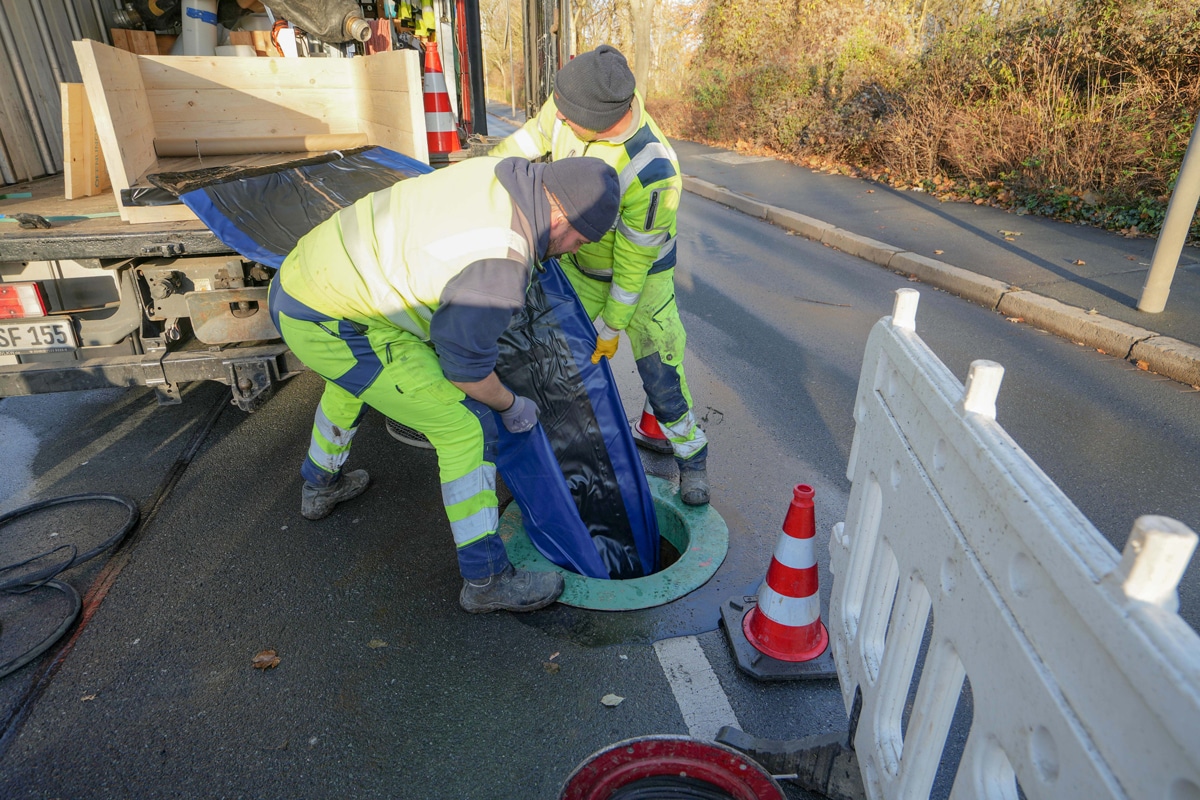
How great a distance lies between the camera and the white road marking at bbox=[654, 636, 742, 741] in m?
2.19

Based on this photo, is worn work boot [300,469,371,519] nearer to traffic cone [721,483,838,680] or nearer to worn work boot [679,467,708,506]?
worn work boot [679,467,708,506]

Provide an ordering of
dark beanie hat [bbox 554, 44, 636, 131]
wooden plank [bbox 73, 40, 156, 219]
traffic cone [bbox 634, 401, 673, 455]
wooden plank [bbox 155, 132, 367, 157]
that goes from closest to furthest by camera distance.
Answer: dark beanie hat [bbox 554, 44, 636, 131] < wooden plank [bbox 73, 40, 156, 219] < traffic cone [bbox 634, 401, 673, 455] < wooden plank [bbox 155, 132, 367, 157]

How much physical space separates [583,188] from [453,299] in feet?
1.67

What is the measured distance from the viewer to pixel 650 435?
12.6 feet

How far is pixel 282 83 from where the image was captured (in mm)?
4641

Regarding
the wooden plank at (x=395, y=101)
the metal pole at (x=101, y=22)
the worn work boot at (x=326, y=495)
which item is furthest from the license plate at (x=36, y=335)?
the metal pole at (x=101, y=22)

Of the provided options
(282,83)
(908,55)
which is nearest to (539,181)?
(282,83)

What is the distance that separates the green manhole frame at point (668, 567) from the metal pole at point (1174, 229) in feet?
13.8

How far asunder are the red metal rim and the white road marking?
0.31m

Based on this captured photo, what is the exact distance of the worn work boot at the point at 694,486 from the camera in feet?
10.7

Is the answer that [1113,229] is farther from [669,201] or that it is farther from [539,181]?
[539,181]

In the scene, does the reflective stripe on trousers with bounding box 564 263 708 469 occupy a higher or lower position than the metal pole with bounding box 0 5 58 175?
lower

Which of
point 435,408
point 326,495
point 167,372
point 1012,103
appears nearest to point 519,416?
point 435,408

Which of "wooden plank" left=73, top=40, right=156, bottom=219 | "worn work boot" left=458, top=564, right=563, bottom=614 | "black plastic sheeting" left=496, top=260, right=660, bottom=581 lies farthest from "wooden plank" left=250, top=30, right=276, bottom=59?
"worn work boot" left=458, top=564, right=563, bottom=614
